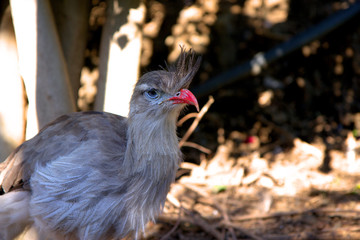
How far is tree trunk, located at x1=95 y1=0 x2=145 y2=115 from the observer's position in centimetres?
264

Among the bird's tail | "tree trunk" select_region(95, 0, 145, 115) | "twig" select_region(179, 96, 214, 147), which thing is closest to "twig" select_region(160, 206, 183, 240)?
"twig" select_region(179, 96, 214, 147)

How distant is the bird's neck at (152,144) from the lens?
76.5 inches

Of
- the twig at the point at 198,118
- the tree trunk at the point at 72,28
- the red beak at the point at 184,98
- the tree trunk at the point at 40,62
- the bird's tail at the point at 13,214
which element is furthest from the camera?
the twig at the point at 198,118

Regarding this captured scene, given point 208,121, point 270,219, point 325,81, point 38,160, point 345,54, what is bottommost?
point 270,219

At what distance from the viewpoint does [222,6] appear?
12.6ft

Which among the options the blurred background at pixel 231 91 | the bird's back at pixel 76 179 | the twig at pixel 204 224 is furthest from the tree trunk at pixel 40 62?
the twig at pixel 204 224

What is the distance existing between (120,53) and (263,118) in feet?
5.88

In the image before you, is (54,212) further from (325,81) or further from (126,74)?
(325,81)

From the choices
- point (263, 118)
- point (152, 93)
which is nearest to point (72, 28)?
point (152, 93)

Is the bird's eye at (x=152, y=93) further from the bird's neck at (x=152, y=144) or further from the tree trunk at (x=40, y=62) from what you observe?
the tree trunk at (x=40, y=62)

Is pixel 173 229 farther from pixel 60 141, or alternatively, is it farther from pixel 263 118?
pixel 263 118

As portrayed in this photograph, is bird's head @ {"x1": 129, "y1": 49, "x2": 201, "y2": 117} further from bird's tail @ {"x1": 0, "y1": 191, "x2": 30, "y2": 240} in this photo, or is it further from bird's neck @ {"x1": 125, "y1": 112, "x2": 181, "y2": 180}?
bird's tail @ {"x1": 0, "y1": 191, "x2": 30, "y2": 240}

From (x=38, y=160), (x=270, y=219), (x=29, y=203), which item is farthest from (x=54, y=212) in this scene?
(x=270, y=219)

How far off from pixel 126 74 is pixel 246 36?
1.70 m
